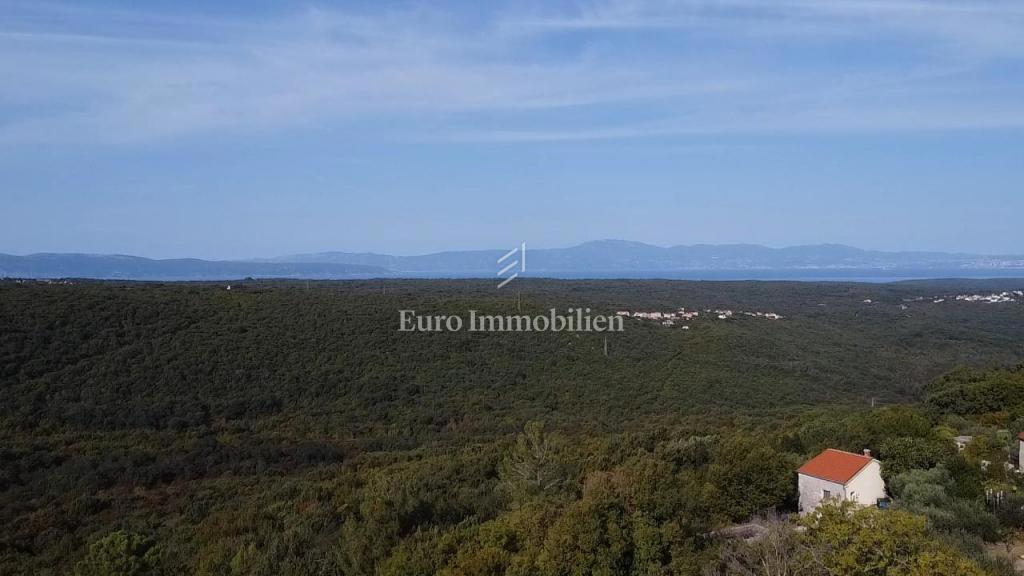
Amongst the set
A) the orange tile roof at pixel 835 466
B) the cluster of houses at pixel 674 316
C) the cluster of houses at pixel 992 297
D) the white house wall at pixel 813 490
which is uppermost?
the cluster of houses at pixel 674 316

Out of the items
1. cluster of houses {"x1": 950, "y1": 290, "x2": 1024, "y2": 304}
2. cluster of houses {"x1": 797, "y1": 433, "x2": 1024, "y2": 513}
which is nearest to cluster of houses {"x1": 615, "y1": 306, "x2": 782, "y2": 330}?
cluster of houses {"x1": 797, "y1": 433, "x2": 1024, "y2": 513}

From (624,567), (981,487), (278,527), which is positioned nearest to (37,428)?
(278,527)

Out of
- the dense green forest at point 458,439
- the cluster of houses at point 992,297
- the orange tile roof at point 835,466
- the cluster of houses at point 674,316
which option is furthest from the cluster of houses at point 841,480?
the cluster of houses at point 992,297

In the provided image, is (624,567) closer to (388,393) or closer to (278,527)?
(278,527)

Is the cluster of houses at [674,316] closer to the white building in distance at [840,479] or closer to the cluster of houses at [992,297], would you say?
the white building in distance at [840,479]

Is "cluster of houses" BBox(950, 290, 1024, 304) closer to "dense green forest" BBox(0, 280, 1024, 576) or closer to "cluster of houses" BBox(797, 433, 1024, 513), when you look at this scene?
"dense green forest" BBox(0, 280, 1024, 576)

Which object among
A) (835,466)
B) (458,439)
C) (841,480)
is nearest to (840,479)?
(841,480)

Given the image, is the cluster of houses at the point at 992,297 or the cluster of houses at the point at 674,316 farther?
the cluster of houses at the point at 992,297
